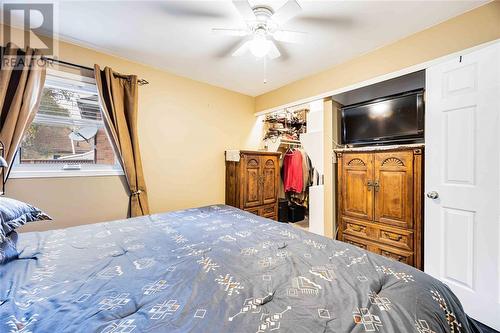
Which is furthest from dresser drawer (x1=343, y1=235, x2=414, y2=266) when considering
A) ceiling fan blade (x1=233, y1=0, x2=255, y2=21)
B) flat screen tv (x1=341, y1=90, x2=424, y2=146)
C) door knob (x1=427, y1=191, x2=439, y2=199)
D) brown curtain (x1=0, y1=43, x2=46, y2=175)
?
brown curtain (x1=0, y1=43, x2=46, y2=175)

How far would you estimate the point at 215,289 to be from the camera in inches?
33.2

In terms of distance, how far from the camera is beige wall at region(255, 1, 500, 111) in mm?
1626

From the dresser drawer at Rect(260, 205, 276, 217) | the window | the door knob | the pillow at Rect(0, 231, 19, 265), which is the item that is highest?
the window

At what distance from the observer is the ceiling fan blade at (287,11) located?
1.38 metres

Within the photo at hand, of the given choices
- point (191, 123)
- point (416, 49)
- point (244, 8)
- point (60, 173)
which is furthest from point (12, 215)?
point (416, 49)

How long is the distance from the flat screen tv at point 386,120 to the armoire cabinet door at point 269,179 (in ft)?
3.89

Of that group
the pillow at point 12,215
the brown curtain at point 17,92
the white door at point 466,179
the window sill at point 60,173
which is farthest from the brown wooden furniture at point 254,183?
the brown curtain at point 17,92

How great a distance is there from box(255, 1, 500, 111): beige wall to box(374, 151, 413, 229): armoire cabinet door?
2.93ft

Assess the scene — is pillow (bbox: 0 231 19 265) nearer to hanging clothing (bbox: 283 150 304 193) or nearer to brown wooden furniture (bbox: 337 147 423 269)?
brown wooden furniture (bbox: 337 147 423 269)

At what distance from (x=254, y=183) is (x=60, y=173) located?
230 centimetres

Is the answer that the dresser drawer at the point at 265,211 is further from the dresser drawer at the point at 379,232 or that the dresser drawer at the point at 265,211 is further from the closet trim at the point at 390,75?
the closet trim at the point at 390,75

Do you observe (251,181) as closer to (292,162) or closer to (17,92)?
(292,162)

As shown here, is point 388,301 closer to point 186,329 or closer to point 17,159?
point 186,329

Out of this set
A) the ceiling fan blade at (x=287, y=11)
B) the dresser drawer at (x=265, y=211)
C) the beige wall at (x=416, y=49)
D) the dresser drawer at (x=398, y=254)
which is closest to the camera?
the ceiling fan blade at (x=287, y=11)
